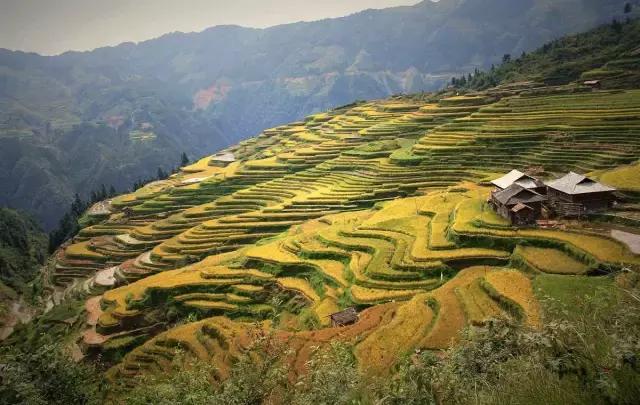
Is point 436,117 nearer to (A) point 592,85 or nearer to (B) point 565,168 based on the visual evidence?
(A) point 592,85

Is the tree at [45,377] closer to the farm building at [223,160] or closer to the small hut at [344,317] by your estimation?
the small hut at [344,317]

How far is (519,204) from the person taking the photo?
25.3 metres

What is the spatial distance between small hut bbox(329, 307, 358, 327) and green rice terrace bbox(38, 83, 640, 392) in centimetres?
22

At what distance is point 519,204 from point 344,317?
11.0 metres

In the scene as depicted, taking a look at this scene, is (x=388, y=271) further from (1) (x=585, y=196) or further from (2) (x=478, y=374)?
(2) (x=478, y=374)

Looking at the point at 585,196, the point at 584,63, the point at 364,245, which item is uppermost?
the point at 584,63

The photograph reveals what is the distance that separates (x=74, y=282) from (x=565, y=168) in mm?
44822

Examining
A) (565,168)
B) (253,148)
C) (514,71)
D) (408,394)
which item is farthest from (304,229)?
(514,71)

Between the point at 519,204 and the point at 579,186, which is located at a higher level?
the point at 579,186

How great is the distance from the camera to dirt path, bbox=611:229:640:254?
63.6ft

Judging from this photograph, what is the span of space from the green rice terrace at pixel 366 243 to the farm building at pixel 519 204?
0.79 metres

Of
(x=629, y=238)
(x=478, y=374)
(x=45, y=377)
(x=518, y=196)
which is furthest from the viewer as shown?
(x=518, y=196)

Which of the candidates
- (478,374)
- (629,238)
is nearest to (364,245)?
(629,238)

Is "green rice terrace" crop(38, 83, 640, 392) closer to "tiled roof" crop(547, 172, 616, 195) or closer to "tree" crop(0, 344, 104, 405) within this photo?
"tiled roof" crop(547, 172, 616, 195)
